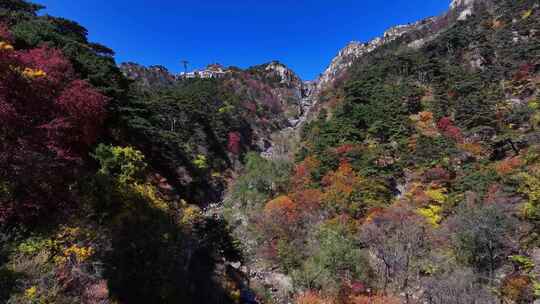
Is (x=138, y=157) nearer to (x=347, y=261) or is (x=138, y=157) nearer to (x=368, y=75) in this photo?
(x=347, y=261)

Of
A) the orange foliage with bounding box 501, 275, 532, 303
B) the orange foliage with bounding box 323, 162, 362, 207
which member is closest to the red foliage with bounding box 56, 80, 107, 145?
the orange foliage with bounding box 323, 162, 362, 207

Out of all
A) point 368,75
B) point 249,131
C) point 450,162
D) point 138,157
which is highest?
point 368,75

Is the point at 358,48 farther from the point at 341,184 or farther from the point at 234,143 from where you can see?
the point at 341,184

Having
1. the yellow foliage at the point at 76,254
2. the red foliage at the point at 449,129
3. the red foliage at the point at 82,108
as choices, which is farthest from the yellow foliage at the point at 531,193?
the red foliage at the point at 82,108

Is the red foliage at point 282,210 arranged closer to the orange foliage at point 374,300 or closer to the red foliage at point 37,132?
the orange foliage at point 374,300

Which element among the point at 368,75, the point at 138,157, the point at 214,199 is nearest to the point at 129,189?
the point at 138,157

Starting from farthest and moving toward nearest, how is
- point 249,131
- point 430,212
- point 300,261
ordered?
point 249,131, point 430,212, point 300,261

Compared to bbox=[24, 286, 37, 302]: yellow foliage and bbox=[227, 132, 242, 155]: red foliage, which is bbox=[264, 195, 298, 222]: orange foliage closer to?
bbox=[24, 286, 37, 302]: yellow foliage

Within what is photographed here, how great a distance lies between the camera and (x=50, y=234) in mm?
12367

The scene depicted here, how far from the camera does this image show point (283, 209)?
125 feet

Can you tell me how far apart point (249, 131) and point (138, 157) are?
55.8 meters

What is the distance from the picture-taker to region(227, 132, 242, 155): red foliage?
6762cm

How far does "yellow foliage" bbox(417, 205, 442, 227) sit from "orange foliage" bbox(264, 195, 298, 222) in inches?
551

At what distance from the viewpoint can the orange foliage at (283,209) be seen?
3681 centimetres
